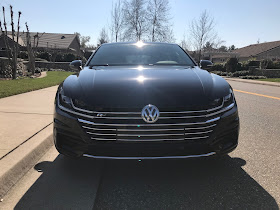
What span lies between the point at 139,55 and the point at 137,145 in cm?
208

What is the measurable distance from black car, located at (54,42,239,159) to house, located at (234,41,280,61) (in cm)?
4971

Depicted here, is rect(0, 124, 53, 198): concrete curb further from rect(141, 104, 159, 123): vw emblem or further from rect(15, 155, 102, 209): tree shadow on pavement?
rect(141, 104, 159, 123): vw emblem

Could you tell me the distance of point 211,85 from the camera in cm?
281

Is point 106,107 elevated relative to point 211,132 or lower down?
elevated

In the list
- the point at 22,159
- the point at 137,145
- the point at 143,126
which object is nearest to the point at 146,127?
the point at 143,126

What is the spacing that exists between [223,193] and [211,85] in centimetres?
111

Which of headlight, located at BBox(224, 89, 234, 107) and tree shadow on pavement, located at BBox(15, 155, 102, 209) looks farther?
headlight, located at BBox(224, 89, 234, 107)

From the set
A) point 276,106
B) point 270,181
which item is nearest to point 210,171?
point 270,181

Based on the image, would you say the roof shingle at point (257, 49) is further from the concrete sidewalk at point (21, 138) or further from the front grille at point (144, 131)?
the front grille at point (144, 131)

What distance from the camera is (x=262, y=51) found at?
5134 cm

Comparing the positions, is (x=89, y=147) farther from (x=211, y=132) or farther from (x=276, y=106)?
(x=276, y=106)

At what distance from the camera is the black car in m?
2.41

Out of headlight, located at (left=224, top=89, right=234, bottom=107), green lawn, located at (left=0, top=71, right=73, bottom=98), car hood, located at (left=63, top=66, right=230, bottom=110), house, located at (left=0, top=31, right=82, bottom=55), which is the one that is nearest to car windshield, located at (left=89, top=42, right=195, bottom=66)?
car hood, located at (left=63, top=66, right=230, bottom=110)

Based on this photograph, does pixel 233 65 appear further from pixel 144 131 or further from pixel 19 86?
pixel 144 131
